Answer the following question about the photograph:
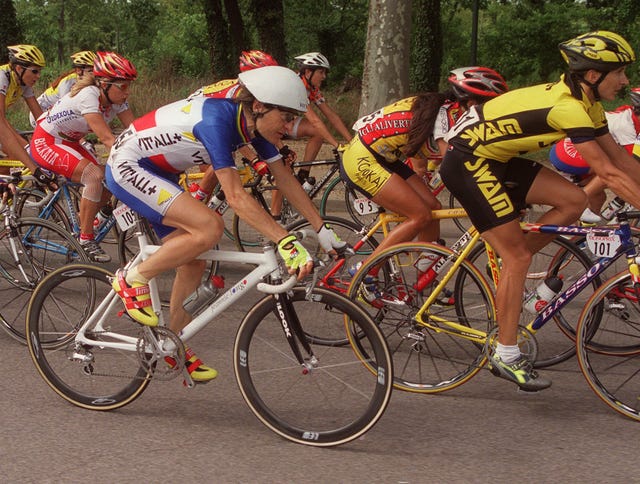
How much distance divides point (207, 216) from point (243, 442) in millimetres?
1139

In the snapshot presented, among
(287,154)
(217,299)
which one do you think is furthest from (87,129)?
(217,299)

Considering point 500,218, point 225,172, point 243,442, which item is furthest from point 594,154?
point 243,442

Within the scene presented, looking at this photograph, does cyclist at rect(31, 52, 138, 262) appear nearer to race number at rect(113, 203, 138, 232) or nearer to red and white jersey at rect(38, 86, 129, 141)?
red and white jersey at rect(38, 86, 129, 141)

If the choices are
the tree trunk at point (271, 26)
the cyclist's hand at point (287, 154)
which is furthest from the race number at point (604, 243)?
the tree trunk at point (271, 26)

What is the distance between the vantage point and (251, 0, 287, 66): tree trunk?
21578 mm

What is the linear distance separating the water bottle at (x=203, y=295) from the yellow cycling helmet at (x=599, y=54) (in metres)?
2.14

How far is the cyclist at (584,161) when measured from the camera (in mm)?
6652

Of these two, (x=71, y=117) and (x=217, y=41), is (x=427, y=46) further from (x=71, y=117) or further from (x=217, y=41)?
(x=71, y=117)

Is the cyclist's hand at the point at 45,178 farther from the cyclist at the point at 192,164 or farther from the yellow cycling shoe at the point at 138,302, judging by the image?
the yellow cycling shoe at the point at 138,302

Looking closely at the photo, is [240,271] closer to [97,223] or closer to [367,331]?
[367,331]

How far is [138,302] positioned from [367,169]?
2054 millimetres

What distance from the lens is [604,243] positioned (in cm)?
456

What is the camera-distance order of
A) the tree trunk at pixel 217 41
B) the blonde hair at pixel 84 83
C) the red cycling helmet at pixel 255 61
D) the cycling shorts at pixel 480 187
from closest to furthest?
1. the cycling shorts at pixel 480 187
2. the blonde hair at pixel 84 83
3. the red cycling helmet at pixel 255 61
4. the tree trunk at pixel 217 41

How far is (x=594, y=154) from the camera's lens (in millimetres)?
4238
